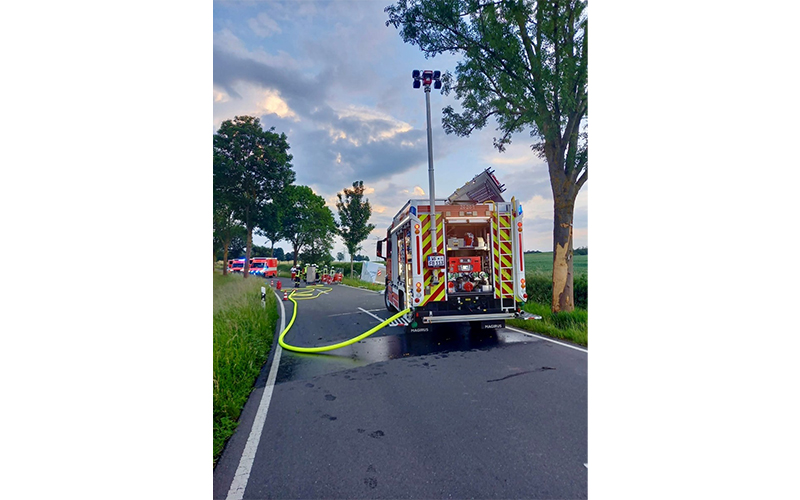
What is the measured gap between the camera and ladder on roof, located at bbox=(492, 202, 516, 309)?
20.8 ft

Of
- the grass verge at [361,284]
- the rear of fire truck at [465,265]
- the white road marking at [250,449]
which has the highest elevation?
the rear of fire truck at [465,265]

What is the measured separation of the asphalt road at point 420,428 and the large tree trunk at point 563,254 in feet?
9.01

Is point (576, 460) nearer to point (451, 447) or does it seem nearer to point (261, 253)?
point (451, 447)

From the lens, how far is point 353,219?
80.2ft

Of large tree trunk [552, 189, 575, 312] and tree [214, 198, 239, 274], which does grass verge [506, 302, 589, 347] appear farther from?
tree [214, 198, 239, 274]

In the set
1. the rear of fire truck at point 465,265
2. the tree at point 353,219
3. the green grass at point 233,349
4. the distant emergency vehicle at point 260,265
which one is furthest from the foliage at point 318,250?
the rear of fire truck at point 465,265

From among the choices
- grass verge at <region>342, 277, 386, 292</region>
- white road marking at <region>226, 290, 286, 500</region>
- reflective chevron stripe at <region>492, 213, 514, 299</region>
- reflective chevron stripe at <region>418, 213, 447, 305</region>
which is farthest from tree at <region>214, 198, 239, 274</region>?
grass verge at <region>342, 277, 386, 292</region>

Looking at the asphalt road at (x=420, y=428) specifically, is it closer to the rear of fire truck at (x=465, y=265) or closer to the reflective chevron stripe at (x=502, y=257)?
the rear of fire truck at (x=465, y=265)

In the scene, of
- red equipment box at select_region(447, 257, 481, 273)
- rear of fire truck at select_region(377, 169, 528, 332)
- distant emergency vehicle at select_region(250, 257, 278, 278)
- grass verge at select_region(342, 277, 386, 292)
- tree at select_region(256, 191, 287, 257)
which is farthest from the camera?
grass verge at select_region(342, 277, 386, 292)

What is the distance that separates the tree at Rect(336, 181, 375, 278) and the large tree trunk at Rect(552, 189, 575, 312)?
17.5m

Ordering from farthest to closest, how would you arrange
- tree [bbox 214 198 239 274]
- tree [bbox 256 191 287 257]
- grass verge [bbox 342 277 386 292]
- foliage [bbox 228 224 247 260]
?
grass verge [bbox 342 277 386 292] < tree [bbox 256 191 287 257] < foliage [bbox 228 224 247 260] < tree [bbox 214 198 239 274]

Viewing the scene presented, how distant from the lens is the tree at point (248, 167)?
3.34 metres

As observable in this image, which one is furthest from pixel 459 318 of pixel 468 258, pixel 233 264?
pixel 233 264

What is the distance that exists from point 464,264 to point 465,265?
3 centimetres
